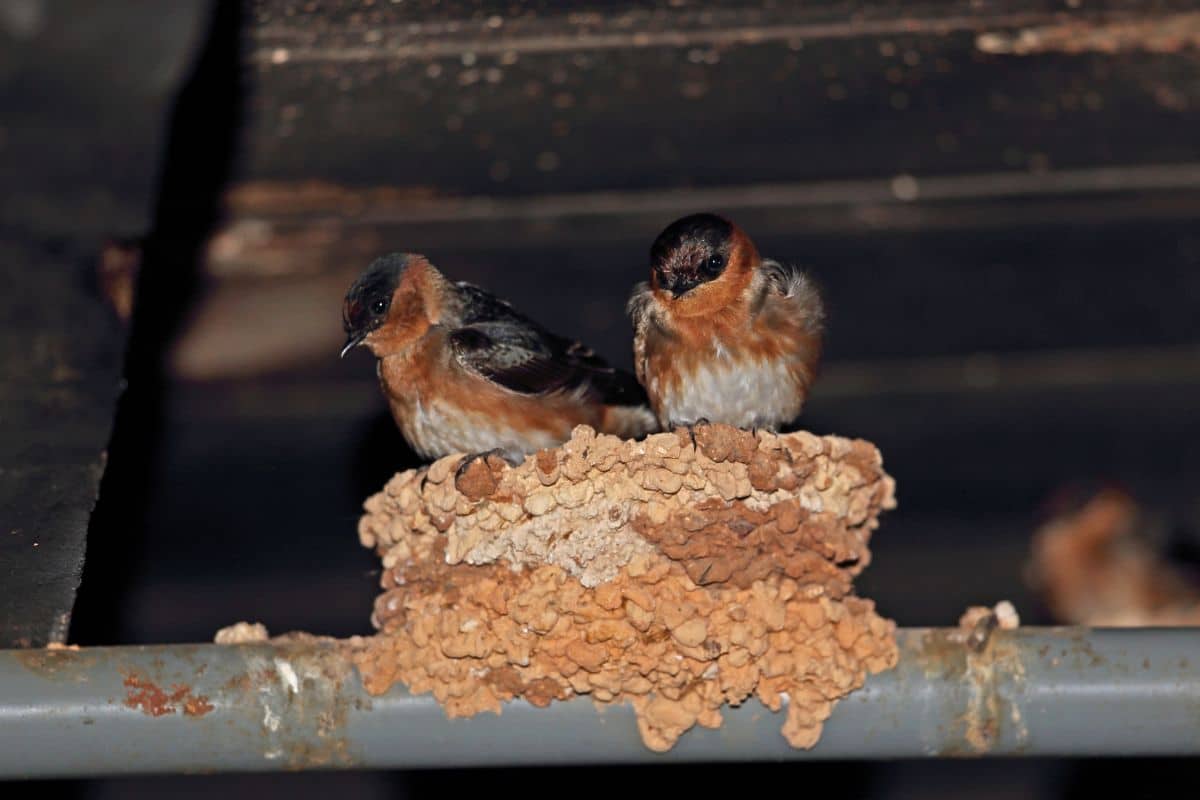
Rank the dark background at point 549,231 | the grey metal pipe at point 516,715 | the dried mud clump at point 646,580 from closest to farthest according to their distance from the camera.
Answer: the grey metal pipe at point 516,715, the dried mud clump at point 646,580, the dark background at point 549,231

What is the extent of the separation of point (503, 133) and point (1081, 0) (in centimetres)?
133

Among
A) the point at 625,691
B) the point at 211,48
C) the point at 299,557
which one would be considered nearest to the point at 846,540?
the point at 625,691

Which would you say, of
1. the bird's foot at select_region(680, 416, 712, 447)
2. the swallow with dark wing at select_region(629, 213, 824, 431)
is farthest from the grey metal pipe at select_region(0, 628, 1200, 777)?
the swallow with dark wing at select_region(629, 213, 824, 431)

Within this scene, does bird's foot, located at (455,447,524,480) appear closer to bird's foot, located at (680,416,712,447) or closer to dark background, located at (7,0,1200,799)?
bird's foot, located at (680,416,712,447)

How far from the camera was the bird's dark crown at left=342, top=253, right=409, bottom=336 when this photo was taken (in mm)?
3893

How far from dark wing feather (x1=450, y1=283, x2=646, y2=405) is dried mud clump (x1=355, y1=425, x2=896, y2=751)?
36cm

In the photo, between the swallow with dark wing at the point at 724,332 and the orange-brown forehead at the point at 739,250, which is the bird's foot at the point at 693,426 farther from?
the orange-brown forehead at the point at 739,250

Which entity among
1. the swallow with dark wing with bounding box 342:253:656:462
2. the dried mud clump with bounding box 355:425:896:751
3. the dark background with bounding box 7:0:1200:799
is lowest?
the dried mud clump with bounding box 355:425:896:751

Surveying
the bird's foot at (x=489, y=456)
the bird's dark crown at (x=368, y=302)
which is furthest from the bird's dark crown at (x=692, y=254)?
the bird's dark crown at (x=368, y=302)

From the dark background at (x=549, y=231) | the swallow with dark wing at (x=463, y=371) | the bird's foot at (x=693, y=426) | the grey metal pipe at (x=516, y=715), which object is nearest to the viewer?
the grey metal pipe at (x=516, y=715)

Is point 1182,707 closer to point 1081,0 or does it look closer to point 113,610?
point 1081,0

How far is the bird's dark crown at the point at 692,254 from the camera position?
3614 millimetres

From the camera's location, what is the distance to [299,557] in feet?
19.6

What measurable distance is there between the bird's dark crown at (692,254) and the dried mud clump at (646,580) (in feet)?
1.25
